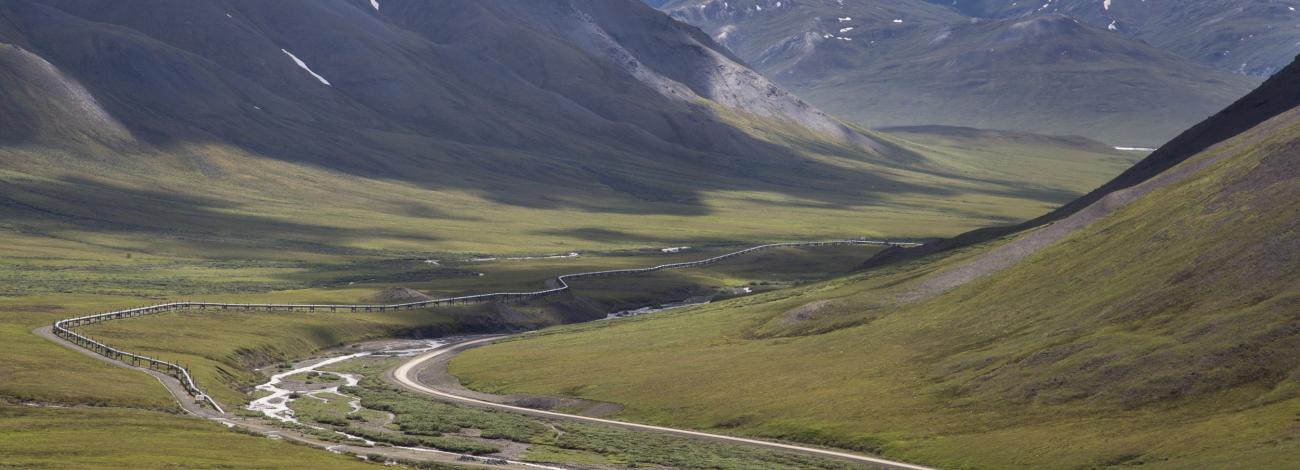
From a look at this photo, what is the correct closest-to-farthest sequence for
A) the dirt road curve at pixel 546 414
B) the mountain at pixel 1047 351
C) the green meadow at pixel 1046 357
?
the green meadow at pixel 1046 357
the mountain at pixel 1047 351
the dirt road curve at pixel 546 414

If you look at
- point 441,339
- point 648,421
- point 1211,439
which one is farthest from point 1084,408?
point 441,339

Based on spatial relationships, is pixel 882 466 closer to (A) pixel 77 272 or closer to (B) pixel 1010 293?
(B) pixel 1010 293

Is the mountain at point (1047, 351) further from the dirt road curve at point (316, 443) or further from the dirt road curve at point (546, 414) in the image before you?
the dirt road curve at point (316, 443)

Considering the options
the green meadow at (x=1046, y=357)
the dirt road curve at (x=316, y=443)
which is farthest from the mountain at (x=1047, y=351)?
the dirt road curve at (x=316, y=443)

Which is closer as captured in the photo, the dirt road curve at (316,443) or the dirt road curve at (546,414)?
the dirt road curve at (316,443)

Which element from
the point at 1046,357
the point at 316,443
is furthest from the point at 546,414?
the point at 1046,357

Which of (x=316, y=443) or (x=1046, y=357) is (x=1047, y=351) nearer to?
(x=1046, y=357)

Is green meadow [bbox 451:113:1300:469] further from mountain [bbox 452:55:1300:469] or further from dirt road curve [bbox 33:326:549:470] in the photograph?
dirt road curve [bbox 33:326:549:470]
